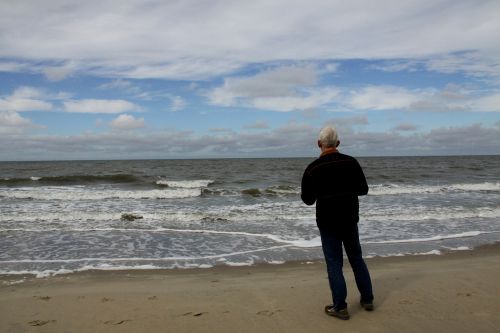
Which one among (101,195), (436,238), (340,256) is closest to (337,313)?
(340,256)

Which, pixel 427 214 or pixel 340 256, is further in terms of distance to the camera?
pixel 427 214

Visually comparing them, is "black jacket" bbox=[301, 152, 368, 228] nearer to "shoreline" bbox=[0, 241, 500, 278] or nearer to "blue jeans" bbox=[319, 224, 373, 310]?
"blue jeans" bbox=[319, 224, 373, 310]

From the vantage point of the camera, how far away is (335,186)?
3.91 meters

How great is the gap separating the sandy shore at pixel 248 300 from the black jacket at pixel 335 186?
108 cm

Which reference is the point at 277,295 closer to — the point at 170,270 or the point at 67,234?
the point at 170,270

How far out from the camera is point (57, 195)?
20.6m

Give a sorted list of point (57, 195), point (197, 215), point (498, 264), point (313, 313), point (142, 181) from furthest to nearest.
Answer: point (142, 181), point (57, 195), point (197, 215), point (498, 264), point (313, 313)

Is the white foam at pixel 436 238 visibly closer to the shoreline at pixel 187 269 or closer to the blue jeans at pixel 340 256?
the shoreline at pixel 187 269

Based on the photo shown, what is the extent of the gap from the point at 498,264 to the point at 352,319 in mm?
3921

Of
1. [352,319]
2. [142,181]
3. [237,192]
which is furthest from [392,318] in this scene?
[142,181]

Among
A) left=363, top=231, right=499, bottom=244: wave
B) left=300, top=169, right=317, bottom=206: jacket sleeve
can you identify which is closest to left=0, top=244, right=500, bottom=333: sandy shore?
left=300, top=169, right=317, bottom=206: jacket sleeve

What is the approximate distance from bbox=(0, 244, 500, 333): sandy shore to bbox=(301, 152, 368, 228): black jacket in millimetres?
1076

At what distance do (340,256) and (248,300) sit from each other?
1.40m

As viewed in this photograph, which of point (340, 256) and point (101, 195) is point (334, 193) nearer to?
point (340, 256)
